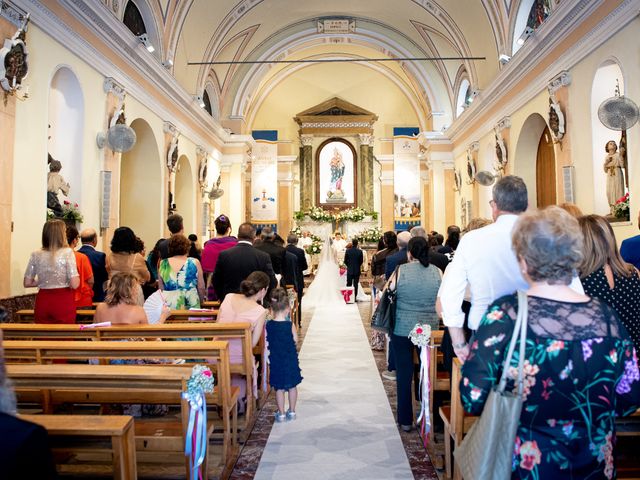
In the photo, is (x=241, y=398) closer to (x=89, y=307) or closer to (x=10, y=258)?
(x=89, y=307)

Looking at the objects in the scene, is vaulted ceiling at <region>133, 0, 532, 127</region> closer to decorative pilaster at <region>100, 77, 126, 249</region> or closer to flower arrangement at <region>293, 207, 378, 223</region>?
decorative pilaster at <region>100, 77, 126, 249</region>

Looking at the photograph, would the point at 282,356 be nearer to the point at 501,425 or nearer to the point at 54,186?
the point at 501,425

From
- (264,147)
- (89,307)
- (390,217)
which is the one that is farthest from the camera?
(390,217)

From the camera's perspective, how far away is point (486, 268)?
258 centimetres

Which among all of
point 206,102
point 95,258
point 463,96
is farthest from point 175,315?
point 463,96

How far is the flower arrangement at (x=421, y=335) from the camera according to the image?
3559mm

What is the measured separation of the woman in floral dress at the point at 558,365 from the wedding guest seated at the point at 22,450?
1.25m

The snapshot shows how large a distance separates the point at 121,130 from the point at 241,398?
227 inches

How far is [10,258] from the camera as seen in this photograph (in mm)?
5953

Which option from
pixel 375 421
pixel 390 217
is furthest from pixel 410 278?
pixel 390 217

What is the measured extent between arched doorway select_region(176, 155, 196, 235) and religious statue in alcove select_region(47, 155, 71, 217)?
20.5 feet

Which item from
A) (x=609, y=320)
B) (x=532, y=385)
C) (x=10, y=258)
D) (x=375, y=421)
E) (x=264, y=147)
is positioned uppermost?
(x=264, y=147)

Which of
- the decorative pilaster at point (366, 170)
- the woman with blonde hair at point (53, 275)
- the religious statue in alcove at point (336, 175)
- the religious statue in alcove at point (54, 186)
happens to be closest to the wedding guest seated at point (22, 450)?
the woman with blonde hair at point (53, 275)

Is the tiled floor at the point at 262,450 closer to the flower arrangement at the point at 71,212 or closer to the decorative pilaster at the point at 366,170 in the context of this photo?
the flower arrangement at the point at 71,212
